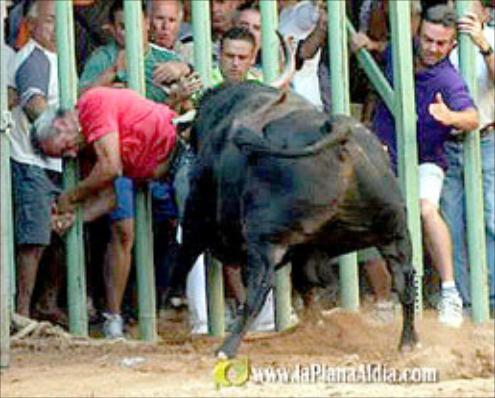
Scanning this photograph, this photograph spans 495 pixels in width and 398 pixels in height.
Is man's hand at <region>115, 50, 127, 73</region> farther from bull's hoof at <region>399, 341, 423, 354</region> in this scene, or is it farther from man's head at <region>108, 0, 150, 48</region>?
bull's hoof at <region>399, 341, 423, 354</region>

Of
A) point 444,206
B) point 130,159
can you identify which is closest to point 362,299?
point 444,206

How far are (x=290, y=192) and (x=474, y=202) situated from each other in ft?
7.94

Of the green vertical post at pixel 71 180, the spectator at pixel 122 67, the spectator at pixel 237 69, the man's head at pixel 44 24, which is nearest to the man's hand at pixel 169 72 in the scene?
the spectator at pixel 122 67

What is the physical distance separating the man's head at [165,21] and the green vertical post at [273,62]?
0.62 meters

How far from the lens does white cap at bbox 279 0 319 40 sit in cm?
1194

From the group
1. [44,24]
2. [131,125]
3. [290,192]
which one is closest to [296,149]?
[290,192]

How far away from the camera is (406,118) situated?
11133mm

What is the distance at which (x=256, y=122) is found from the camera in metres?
9.75

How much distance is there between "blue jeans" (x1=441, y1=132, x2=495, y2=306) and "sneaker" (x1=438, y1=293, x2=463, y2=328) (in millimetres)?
595

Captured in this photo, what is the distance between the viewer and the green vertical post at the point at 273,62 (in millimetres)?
10898

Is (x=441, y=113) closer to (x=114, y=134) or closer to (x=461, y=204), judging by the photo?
(x=461, y=204)

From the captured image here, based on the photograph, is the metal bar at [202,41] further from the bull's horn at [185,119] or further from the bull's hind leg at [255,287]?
the bull's hind leg at [255,287]

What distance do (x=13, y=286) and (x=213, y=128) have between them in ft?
5.26

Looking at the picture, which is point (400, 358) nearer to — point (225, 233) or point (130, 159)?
point (225, 233)
